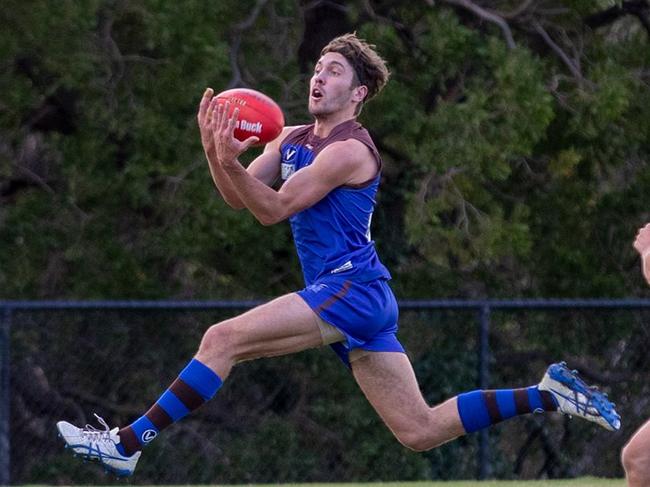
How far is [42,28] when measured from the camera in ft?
43.5

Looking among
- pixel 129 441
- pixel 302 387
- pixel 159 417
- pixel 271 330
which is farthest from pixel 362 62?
pixel 302 387

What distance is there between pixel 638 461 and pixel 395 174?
987cm

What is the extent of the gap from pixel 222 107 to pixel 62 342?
4.77m

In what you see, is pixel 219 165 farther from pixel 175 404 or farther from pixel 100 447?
pixel 100 447

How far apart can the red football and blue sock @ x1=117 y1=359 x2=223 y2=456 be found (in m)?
1.05

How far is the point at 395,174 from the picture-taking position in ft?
49.8

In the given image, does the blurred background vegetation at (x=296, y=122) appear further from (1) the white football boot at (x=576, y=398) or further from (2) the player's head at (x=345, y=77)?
(1) the white football boot at (x=576, y=398)

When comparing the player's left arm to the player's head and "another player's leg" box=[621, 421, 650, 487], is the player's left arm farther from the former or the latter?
"another player's leg" box=[621, 421, 650, 487]

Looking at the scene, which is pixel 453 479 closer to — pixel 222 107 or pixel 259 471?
pixel 259 471

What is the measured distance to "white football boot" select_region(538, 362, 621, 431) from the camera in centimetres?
664

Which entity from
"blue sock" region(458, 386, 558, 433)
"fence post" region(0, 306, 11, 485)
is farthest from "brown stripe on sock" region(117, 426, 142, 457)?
"fence post" region(0, 306, 11, 485)

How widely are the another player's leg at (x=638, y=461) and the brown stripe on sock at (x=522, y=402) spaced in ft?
4.05

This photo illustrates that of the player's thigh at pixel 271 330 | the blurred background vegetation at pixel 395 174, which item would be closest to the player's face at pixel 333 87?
the player's thigh at pixel 271 330

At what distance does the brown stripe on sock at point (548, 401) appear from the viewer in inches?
264
